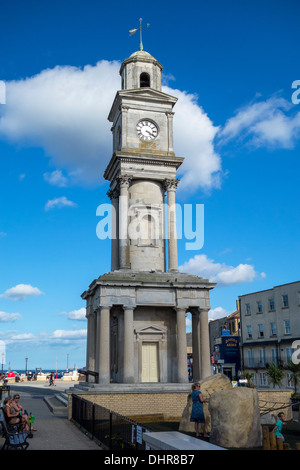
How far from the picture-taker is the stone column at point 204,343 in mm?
31116

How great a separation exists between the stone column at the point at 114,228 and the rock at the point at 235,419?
20778 mm

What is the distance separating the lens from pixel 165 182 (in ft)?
115

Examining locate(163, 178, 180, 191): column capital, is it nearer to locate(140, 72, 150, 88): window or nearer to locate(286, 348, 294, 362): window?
locate(140, 72, 150, 88): window

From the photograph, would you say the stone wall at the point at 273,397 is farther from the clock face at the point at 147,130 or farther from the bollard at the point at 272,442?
the clock face at the point at 147,130

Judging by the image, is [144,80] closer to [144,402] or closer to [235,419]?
[144,402]

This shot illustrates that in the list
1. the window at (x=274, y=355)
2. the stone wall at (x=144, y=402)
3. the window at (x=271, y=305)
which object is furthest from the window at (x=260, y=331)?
the stone wall at (x=144, y=402)

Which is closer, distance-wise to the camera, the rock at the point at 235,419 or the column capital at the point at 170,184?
the rock at the point at 235,419

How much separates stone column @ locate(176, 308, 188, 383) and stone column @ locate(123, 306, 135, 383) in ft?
11.0

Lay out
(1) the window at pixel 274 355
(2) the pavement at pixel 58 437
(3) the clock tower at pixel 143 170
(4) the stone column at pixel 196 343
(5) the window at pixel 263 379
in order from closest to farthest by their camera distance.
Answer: (2) the pavement at pixel 58 437 < (4) the stone column at pixel 196 343 < (3) the clock tower at pixel 143 170 < (1) the window at pixel 274 355 < (5) the window at pixel 263 379

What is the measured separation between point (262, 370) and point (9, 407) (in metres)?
51.4

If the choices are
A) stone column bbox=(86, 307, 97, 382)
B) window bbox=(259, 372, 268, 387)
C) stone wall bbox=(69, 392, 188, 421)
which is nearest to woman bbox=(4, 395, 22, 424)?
stone wall bbox=(69, 392, 188, 421)

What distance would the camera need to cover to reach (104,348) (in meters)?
28.9

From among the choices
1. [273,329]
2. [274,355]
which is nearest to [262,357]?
→ [274,355]

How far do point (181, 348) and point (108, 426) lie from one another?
14573 mm
